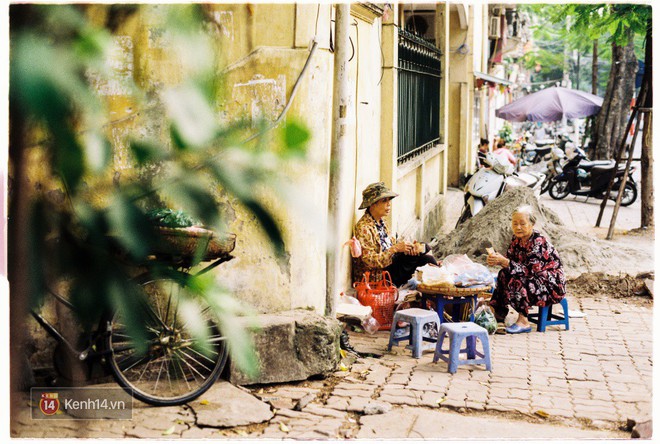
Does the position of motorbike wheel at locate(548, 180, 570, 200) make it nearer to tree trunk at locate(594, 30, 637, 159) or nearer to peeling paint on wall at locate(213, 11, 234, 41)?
tree trunk at locate(594, 30, 637, 159)

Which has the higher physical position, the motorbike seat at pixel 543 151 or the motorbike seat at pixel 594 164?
the motorbike seat at pixel 594 164

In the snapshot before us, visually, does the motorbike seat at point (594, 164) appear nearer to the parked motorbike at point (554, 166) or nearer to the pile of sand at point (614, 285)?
the parked motorbike at point (554, 166)

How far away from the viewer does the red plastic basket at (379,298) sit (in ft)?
22.7

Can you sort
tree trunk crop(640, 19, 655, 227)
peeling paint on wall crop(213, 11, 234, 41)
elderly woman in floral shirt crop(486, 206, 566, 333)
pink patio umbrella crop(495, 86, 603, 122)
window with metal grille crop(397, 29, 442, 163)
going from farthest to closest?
pink patio umbrella crop(495, 86, 603, 122) → tree trunk crop(640, 19, 655, 227) → window with metal grille crop(397, 29, 442, 163) → elderly woman in floral shirt crop(486, 206, 566, 333) → peeling paint on wall crop(213, 11, 234, 41)

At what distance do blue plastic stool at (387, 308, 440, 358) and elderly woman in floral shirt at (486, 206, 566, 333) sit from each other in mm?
960

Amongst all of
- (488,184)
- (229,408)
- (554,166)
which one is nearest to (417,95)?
(488,184)

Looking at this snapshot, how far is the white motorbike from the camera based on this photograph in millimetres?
11883

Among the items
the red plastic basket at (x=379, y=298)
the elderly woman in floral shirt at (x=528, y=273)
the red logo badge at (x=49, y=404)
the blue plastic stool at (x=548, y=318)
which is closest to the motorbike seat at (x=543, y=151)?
the blue plastic stool at (x=548, y=318)

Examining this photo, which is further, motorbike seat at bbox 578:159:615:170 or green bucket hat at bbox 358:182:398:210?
motorbike seat at bbox 578:159:615:170

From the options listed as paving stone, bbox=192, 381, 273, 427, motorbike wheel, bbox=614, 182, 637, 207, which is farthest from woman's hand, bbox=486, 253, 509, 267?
motorbike wheel, bbox=614, 182, 637, 207

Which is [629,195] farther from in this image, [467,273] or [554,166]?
[467,273]

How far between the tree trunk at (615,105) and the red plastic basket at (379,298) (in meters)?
14.3

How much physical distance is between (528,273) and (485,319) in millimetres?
529

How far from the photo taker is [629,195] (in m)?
16.6
